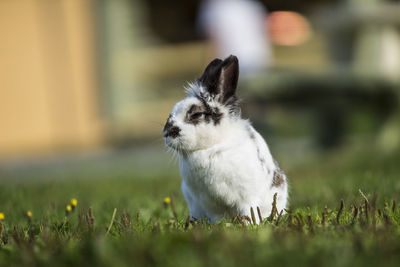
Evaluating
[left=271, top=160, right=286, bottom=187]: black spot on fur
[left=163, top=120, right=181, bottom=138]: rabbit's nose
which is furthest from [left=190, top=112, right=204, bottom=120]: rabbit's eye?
[left=271, top=160, right=286, bottom=187]: black spot on fur

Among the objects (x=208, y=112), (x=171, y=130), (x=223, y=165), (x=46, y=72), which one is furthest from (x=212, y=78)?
(x=46, y=72)

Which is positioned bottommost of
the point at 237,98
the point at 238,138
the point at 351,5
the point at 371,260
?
the point at 371,260

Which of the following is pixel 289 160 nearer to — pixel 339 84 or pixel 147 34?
pixel 339 84

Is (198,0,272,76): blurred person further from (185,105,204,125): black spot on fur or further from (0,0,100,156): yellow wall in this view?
(185,105,204,125): black spot on fur

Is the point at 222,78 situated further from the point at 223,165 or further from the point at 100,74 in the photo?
the point at 100,74

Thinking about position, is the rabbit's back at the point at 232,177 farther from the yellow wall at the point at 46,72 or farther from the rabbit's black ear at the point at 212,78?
the yellow wall at the point at 46,72

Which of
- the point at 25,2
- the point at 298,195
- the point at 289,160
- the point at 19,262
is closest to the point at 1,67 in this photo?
the point at 25,2

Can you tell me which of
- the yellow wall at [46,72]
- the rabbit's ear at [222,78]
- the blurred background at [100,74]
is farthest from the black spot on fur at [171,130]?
the yellow wall at [46,72]

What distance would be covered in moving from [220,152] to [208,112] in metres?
0.26

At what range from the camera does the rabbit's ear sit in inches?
125

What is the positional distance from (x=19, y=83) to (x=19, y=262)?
475 inches

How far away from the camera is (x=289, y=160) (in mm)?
7926

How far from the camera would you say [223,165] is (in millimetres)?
3115

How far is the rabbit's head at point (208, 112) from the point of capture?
125 inches
